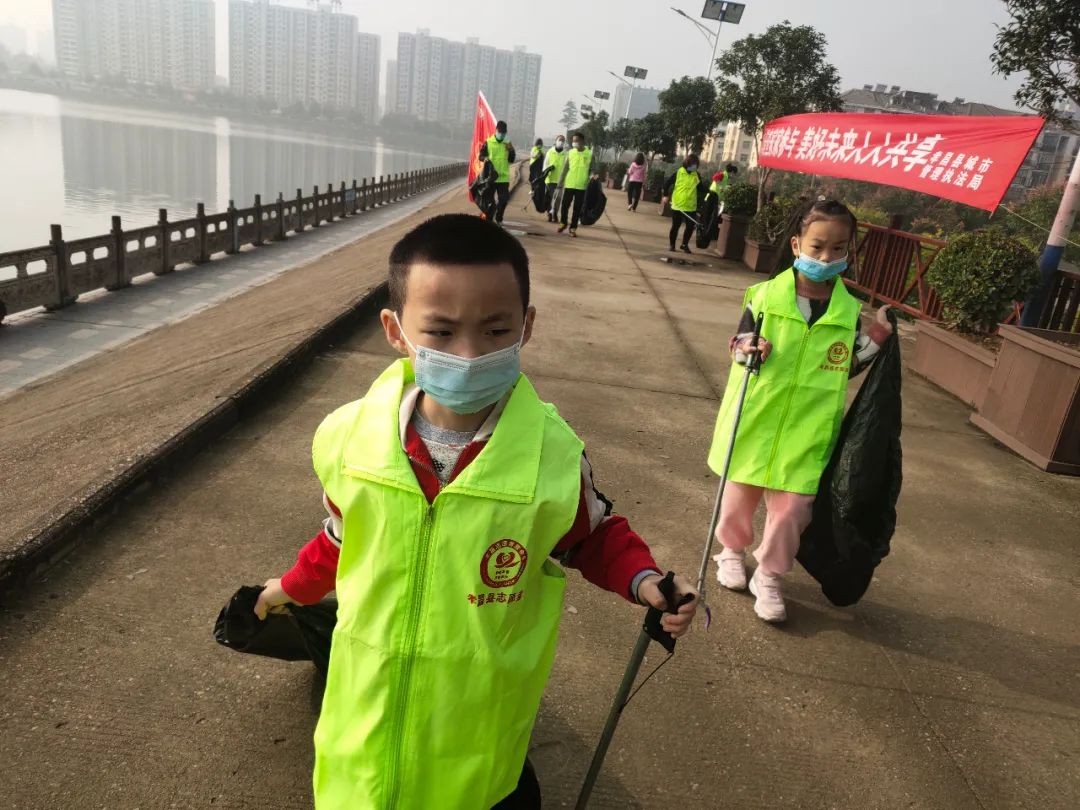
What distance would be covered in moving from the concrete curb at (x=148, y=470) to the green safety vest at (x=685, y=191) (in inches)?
337

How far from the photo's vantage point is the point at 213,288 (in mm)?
13383

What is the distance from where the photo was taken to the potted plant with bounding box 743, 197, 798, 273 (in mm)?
12203

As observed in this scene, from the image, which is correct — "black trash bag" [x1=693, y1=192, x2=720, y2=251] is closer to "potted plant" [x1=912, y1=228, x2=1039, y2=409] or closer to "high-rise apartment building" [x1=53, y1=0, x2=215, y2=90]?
"potted plant" [x1=912, y1=228, x2=1039, y2=409]

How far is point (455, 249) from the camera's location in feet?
4.21

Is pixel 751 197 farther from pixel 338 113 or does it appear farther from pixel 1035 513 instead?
pixel 338 113

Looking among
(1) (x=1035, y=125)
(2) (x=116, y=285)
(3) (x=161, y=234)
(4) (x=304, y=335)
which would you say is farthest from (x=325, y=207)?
(1) (x=1035, y=125)

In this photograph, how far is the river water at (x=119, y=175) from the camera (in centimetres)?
2112

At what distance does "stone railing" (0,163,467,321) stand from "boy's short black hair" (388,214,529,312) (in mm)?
9829

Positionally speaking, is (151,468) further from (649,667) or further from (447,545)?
(447,545)

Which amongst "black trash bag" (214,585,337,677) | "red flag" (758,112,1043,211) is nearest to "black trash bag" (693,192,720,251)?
"red flag" (758,112,1043,211)

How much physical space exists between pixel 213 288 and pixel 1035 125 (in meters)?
12.3

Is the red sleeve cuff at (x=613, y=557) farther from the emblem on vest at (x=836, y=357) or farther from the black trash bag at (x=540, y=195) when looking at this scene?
the black trash bag at (x=540, y=195)

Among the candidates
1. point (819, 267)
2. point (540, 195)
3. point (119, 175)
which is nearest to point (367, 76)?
point (119, 175)

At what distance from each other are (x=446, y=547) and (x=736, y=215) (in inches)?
519
